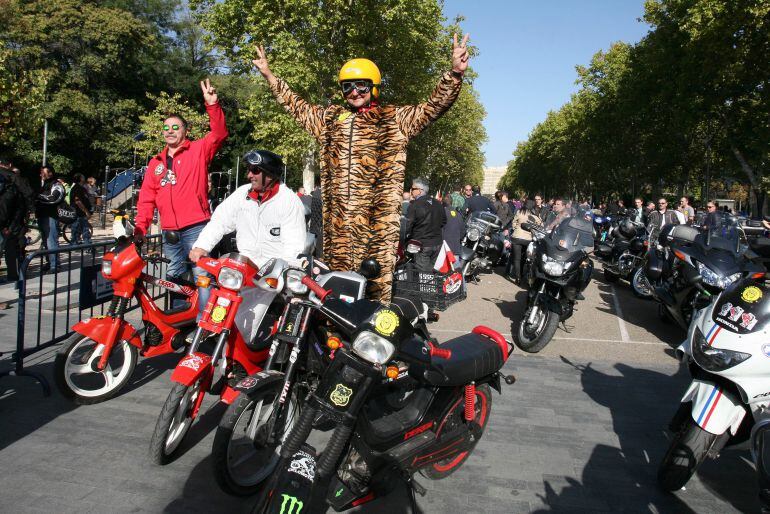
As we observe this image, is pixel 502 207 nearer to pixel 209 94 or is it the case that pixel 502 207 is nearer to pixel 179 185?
pixel 179 185

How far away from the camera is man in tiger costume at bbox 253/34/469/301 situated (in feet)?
14.5

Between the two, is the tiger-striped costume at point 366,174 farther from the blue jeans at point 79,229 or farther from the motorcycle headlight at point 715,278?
the blue jeans at point 79,229

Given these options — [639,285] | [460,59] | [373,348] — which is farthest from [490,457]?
[639,285]

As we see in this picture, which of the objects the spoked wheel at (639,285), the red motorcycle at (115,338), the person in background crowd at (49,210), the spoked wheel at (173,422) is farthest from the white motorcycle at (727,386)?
the person in background crowd at (49,210)

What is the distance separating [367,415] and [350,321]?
575 mm

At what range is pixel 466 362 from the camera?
12.3 ft

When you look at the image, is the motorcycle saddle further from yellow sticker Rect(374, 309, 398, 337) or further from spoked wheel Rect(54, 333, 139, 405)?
spoked wheel Rect(54, 333, 139, 405)

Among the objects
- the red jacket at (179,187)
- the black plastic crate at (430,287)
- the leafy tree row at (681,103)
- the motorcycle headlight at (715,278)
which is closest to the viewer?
the red jacket at (179,187)

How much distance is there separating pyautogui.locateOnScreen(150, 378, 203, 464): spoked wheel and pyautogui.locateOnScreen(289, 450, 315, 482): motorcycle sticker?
117 cm

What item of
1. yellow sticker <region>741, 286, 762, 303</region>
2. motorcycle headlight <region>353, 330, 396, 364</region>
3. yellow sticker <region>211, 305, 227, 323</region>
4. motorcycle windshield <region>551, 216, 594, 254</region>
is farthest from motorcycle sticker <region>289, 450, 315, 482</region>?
motorcycle windshield <region>551, 216, 594, 254</region>

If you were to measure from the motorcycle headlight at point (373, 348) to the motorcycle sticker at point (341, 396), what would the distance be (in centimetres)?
18

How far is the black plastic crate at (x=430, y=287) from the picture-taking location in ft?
20.0

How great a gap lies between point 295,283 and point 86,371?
2.20 m

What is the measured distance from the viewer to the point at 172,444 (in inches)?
151
